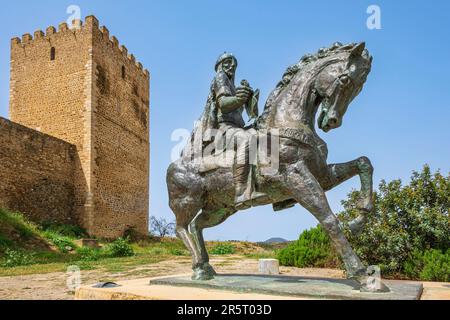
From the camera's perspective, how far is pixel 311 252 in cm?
1136

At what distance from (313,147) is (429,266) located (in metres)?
3.90

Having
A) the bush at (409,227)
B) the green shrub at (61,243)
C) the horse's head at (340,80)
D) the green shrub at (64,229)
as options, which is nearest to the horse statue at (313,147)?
the horse's head at (340,80)

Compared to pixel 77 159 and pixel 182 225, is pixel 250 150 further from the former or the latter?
pixel 77 159

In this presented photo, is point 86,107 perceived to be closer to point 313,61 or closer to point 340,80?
point 313,61

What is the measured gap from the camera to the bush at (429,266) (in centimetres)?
680

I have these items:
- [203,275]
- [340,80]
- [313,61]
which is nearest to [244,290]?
[203,275]

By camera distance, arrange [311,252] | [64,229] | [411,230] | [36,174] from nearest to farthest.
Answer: [411,230], [311,252], [64,229], [36,174]

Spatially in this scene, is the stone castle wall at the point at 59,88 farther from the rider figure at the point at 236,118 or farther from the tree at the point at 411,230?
the rider figure at the point at 236,118

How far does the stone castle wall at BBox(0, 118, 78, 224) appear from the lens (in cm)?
2006

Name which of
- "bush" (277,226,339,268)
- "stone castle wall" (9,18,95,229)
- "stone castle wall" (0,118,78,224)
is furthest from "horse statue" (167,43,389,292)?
"stone castle wall" (9,18,95,229)

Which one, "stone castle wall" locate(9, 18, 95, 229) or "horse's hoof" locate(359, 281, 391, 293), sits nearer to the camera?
"horse's hoof" locate(359, 281, 391, 293)

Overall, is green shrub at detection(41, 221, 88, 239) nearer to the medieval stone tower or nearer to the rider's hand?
the medieval stone tower

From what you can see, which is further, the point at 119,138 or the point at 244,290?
the point at 119,138

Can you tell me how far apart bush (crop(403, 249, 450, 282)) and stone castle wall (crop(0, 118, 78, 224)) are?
17.3m
